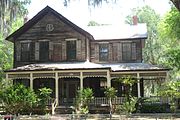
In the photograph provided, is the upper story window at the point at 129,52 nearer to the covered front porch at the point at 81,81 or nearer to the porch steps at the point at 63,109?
the covered front porch at the point at 81,81

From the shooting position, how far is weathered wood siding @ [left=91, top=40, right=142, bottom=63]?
27969 millimetres

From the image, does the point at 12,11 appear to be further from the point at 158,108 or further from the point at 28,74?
the point at 158,108

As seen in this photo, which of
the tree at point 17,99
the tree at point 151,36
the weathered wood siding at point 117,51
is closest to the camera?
the tree at point 17,99

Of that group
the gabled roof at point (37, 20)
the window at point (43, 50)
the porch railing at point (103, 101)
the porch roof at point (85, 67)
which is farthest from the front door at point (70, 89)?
the gabled roof at point (37, 20)

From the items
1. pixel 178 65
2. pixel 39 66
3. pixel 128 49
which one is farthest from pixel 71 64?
pixel 178 65

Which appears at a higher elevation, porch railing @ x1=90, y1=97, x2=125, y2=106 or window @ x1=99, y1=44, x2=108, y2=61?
window @ x1=99, y1=44, x2=108, y2=61

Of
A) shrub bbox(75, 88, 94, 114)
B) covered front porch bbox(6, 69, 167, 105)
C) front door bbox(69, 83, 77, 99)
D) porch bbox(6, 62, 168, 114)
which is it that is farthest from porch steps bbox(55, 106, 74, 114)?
front door bbox(69, 83, 77, 99)

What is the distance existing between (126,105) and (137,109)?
439 centimetres

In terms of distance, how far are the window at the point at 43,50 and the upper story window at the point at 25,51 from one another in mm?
1129

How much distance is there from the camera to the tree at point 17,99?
21.6m

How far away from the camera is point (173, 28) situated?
104 feet

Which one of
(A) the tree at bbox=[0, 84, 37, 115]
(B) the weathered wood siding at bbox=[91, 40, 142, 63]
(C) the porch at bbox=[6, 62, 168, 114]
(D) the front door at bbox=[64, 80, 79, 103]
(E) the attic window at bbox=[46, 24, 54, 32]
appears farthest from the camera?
(E) the attic window at bbox=[46, 24, 54, 32]

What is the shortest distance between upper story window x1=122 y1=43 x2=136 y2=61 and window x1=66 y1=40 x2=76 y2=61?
432 centimetres

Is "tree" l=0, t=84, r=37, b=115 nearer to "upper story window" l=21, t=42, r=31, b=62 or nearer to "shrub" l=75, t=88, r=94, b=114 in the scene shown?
"shrub" l=75, t=88, r=94, b=114
